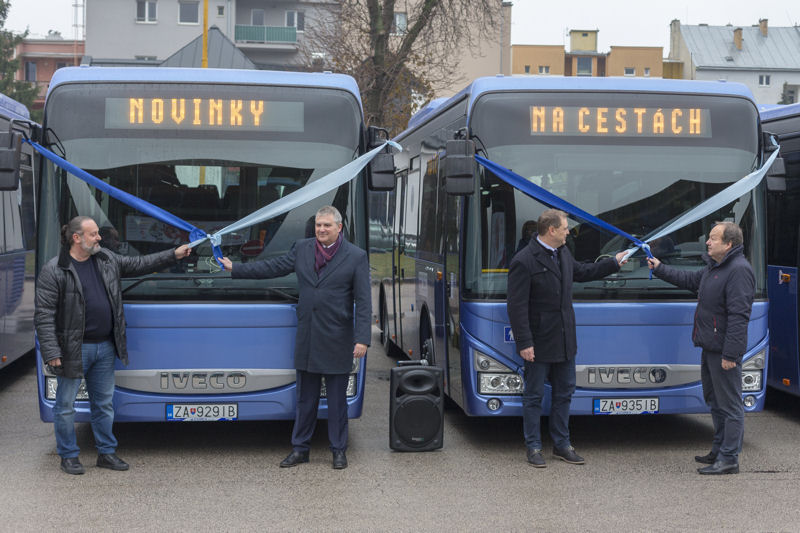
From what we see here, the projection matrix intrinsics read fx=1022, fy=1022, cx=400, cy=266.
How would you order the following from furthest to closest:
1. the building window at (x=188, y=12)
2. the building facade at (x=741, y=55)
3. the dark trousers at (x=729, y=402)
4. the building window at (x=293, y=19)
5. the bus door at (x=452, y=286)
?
the building facade at (x=741, y=55) → the building window at (x=293, y=19) → the building window at (x=188, y=12) → the bus door at (x=452, y=286) → the dark trousers at (x=729, y=402)

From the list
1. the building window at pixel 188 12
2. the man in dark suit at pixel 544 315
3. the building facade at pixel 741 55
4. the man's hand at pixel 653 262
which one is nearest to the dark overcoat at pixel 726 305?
the man's hand at pixel 653 262

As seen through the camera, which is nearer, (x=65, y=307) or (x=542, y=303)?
(x=65, y=307)

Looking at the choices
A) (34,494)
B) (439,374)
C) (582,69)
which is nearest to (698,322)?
(439,374)

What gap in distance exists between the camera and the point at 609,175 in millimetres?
7988

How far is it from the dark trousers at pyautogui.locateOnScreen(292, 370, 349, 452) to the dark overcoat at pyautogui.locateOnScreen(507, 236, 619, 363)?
1387 millimetres

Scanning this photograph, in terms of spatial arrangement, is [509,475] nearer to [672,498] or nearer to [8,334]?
[672,498]

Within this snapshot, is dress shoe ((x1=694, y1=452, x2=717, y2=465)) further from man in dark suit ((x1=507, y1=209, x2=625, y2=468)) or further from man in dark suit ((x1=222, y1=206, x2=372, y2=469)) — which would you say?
man in dark suit ((x1=222, y1=206, x2=372, y2=469))

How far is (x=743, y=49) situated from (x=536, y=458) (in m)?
84.6

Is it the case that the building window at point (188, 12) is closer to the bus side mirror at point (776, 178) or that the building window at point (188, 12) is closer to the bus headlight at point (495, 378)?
the bus headlight at point (495, 378)

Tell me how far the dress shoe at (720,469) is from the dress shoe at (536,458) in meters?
1.15

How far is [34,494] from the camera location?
6.75 metres

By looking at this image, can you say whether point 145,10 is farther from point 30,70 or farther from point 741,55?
point 741,55

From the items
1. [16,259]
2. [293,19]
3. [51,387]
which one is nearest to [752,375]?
[51,387]

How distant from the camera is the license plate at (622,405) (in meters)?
8.02
